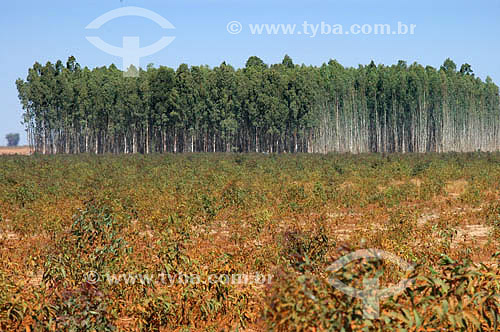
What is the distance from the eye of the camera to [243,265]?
945 centimetres

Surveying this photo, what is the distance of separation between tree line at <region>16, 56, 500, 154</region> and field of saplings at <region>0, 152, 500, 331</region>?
49.5 meters

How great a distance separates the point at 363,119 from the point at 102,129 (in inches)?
1362

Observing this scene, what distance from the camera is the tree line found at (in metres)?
71.1

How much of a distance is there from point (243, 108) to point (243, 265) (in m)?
64.2

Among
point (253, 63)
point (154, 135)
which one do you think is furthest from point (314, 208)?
point (253, 63)

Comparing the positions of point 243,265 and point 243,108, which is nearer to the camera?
point 243,265

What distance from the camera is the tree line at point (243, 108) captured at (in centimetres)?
7106

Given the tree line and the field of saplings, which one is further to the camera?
the tree line

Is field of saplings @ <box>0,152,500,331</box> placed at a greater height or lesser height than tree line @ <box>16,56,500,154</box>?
lesser

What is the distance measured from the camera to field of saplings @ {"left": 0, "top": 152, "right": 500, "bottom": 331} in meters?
4.81

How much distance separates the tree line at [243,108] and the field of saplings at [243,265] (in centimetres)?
4947

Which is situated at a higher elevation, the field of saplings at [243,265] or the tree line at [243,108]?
the tree line at [243,108]

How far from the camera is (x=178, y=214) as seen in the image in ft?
42.7

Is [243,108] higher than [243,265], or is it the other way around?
[243,108]
